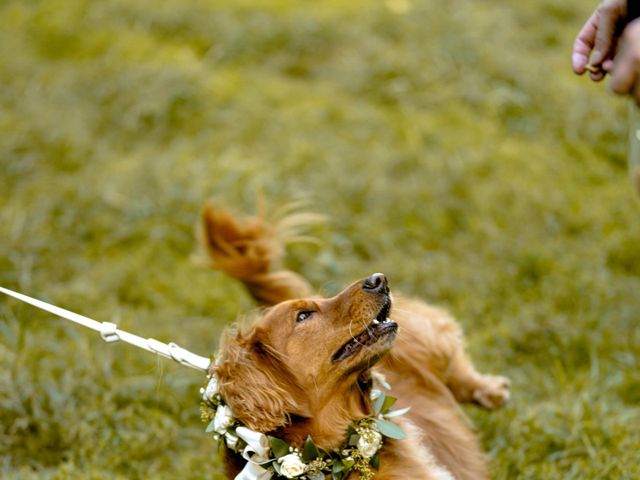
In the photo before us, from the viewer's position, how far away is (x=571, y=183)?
241 inches

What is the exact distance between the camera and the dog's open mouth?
2.99 m

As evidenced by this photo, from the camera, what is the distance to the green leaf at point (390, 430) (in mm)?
3027

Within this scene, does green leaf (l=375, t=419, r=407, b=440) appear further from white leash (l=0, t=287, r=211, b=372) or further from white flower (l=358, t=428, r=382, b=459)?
white leash (l=0, t=287, r=211, b=372)

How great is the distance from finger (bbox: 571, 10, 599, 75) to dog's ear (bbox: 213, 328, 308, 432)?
156 cm

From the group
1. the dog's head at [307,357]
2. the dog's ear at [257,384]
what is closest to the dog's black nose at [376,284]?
the dog's head at [307,357]

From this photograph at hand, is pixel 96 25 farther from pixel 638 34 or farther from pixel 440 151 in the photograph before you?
pixel 638 34

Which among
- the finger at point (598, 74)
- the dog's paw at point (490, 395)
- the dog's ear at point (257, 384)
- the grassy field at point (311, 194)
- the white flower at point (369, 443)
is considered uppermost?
the finger at point (598, 74)

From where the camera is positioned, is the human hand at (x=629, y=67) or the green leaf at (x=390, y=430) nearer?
the human hand at (x=629, y=67)

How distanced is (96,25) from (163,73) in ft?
4.57

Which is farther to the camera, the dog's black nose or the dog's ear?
the dog's black nose

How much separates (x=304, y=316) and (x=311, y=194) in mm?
2875

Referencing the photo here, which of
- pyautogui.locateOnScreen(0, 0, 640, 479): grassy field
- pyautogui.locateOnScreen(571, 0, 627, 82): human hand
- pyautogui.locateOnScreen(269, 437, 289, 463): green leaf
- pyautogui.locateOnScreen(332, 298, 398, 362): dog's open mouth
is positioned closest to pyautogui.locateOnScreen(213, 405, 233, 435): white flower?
pyautogui.locateOnScreen(269, 437, 289, 463): green leaf

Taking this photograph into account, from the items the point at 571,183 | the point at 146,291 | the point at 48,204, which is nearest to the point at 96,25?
the point at 48,204

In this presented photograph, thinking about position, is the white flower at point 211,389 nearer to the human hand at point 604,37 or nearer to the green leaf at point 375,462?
the green leaf at point 375,462
